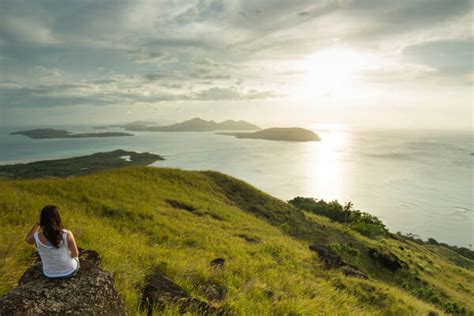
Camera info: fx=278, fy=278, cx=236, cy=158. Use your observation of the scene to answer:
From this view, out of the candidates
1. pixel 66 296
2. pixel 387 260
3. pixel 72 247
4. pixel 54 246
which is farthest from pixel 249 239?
pixel 66 296

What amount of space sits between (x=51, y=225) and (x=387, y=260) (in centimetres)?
3006

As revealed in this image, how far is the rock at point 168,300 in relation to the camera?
5918mm

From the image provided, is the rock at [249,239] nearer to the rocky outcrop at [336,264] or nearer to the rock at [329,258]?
the rocky outcrop at [336,264]

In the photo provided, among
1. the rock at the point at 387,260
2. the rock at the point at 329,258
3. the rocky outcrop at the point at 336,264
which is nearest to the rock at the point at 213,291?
the rocky outcrop at the point at 336,264

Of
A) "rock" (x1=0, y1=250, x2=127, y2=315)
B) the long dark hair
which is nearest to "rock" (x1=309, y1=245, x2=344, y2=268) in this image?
"rock" (x1=0, y1=250, x2=127, y2=315)

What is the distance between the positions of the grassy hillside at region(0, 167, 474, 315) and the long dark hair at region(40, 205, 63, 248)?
5.42 ft

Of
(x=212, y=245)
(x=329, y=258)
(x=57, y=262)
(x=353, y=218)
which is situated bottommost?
(x=353, y=218)

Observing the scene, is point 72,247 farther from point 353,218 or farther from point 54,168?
point 54,168

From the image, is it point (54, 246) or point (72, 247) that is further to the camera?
point (72, 247)

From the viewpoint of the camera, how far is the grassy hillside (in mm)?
8219

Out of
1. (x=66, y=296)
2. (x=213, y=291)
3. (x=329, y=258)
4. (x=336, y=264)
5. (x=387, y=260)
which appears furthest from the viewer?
(x=387, y=260)

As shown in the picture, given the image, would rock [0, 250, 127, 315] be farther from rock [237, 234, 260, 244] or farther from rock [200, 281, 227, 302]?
rock [237, 234, 260, 244]

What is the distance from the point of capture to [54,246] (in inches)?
215

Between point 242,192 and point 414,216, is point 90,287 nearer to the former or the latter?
point 242,192
